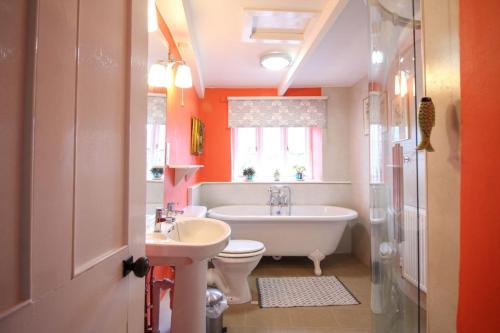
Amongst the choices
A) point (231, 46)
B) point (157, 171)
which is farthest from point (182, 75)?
point (157, 171)

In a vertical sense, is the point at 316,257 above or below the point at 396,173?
below

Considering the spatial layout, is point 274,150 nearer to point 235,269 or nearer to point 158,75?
point 235,269

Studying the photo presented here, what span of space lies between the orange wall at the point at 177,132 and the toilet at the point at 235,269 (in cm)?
68

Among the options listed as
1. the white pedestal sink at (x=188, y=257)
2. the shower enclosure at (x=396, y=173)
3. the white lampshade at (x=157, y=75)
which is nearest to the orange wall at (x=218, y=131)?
the white lampshade at (x=157, y=75)

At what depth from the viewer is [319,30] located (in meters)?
2.07

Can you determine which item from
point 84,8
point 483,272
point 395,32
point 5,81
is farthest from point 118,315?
point 395,32

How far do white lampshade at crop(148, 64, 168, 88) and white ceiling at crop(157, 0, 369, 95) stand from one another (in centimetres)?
37

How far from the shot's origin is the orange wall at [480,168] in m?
0.67

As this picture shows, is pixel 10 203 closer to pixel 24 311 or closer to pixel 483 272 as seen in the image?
pixel 24 311

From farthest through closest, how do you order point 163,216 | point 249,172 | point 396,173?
point 249,172, point 163,216, point 396,173

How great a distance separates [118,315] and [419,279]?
4.10 feet

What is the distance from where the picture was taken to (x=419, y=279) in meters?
1.20

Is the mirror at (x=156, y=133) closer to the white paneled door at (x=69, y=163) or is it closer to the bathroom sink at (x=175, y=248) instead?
the bathroom sink at (x=175, y=248)

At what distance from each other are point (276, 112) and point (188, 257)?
9.64ft
